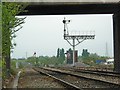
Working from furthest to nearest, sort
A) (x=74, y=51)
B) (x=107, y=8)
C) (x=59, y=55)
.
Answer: (x=59, y=55)
(x=74, y=51)
(x=107, y=8)

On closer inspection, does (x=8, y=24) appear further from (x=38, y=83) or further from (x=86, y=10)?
(x=86, y=10)

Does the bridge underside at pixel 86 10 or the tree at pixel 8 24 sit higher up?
the bridge underside at pixel 86 10

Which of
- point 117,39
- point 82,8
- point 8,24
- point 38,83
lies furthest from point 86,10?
point 8,24

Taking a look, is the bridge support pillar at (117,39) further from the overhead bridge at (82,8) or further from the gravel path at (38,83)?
the gravel path at (38,83)

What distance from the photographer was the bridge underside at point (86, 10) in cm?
3628

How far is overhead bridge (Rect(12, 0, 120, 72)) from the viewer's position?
35.4m

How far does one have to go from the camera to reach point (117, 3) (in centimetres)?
3591

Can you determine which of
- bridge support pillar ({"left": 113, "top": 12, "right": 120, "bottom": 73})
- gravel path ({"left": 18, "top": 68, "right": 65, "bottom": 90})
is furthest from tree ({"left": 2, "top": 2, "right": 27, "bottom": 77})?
bridge support pillar ({"left": 113, "top": 12, "right": 120, "bottom": 73})

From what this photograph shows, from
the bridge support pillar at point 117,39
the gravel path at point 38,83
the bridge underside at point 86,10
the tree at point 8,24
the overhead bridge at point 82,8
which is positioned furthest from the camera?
the bridge support pillar at point 117,39

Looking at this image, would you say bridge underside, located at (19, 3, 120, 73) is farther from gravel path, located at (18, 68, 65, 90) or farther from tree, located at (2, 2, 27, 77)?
tree, located at (2, 2, 27, 77)

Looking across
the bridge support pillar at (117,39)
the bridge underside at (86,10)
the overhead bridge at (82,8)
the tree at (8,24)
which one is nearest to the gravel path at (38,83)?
the tree at (8,24)

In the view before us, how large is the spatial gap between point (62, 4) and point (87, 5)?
2630mm

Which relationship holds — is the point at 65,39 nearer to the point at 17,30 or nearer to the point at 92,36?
the point at 92,36

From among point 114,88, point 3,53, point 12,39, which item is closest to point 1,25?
point 3,53
